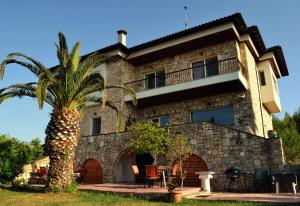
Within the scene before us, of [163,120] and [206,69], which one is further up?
[206,69]

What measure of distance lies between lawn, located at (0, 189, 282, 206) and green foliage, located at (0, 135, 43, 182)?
3.02 meters

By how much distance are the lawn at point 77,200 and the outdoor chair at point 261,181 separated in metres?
3.00

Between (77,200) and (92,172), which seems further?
(92,172)

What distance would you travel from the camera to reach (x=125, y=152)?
1537cm

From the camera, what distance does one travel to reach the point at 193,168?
1307 centimetres

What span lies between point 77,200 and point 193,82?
870 centimetres

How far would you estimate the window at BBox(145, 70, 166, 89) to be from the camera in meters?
18.7

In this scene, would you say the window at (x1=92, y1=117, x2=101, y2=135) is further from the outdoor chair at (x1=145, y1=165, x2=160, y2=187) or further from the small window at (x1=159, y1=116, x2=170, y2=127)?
the outdoor chair at (x1=145, y1=165, x2=160, y2=187)

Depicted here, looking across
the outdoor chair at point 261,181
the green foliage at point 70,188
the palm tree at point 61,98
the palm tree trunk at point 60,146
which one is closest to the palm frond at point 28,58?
the palm tree at point 61,98

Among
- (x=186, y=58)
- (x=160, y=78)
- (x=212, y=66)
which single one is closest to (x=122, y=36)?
(x=160, y=78)

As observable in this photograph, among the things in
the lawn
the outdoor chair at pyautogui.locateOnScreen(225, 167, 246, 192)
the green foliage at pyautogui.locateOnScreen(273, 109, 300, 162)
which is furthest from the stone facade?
the green foliage at pyautogui.locateOnScreen(273, 109, 300, 162)

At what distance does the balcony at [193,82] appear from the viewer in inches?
586

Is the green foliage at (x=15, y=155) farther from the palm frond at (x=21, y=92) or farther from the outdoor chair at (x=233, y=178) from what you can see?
the outdoor chair at (x=233, y=178)

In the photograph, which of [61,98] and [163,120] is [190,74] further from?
[61,98]
